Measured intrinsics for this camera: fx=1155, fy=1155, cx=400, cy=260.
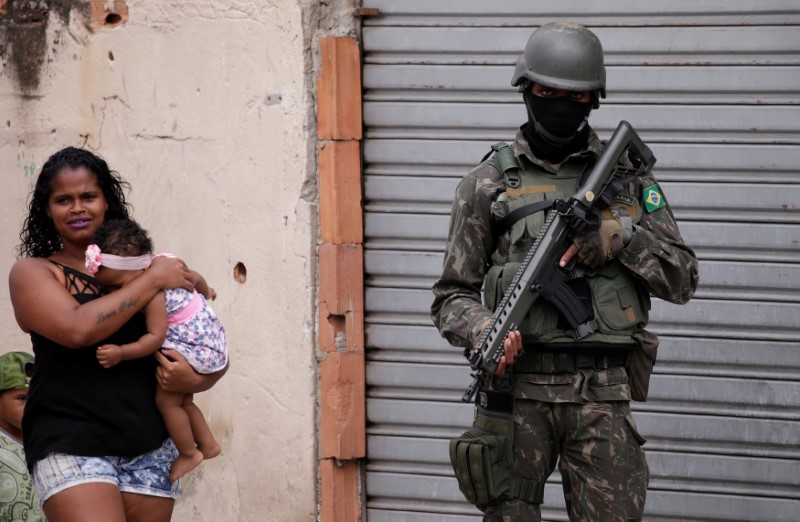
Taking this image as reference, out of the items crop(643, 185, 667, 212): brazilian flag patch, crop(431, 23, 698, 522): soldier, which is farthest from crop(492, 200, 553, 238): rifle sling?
crop(643, 185, 667, 212): brazilian flag patch

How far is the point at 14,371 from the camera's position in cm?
443

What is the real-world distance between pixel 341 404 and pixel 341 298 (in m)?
0.55

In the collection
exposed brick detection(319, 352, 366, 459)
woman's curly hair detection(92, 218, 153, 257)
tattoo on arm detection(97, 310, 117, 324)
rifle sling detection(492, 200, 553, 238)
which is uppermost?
rifle sling detection(492, 200, 553, 238)

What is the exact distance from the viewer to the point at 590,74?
12.6 feet

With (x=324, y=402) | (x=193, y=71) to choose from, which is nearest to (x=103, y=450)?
(x=324, y=402)

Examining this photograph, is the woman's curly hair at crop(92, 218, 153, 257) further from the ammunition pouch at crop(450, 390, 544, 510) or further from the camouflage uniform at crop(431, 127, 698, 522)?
the ammunition pouch at crop(450, 390, 544, 510)

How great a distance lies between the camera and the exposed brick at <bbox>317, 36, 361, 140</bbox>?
19.2 ft

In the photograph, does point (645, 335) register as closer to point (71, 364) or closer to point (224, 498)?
point (71, 364)

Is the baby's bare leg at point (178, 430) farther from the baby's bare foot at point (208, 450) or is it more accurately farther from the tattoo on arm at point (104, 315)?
the tattoo on arm at point (104, 315)

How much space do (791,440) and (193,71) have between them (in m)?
3.51

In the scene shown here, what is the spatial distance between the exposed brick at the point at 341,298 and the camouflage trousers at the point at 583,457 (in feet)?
A: 7.02

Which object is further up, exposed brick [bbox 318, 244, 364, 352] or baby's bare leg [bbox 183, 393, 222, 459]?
exposed brick [bbox 318, 244, 364, 352]

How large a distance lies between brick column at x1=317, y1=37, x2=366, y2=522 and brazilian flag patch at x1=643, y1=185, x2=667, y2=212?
2.24 m

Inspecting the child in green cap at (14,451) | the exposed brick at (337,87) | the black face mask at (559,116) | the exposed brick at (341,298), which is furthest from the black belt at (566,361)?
the exposed brick at (337,87)
